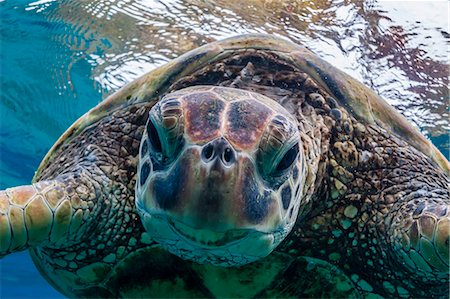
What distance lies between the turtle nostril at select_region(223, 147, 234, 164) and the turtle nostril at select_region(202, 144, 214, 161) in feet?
0.15

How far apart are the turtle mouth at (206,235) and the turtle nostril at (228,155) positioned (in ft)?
0.82

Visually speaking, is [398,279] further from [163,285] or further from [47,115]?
[47,115]

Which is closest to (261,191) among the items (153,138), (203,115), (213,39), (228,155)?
(228,155)

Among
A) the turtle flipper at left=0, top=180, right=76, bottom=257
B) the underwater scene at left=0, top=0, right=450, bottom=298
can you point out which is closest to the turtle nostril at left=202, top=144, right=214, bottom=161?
the turtle flipper at left=0, top=180, right=76, bottom=257

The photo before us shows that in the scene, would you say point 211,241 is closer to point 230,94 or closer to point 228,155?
point 228,155

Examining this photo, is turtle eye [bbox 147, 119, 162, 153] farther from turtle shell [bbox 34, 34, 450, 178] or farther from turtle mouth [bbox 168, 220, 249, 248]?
turtle shell [bbox 34, 34, 450, 178]

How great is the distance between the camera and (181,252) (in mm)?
1909

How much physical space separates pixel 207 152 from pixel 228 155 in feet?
0.25

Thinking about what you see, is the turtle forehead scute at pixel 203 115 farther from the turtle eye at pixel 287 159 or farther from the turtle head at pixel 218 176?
the turtle eye at pixel 287 159

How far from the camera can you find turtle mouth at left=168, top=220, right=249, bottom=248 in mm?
1594

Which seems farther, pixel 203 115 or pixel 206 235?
pixel 203 115

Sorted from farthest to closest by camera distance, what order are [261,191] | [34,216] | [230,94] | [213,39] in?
[213,39] < [34,216] < [230,94] < [261,191]

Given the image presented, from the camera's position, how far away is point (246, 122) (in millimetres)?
1784

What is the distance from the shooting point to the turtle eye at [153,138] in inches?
72.1
